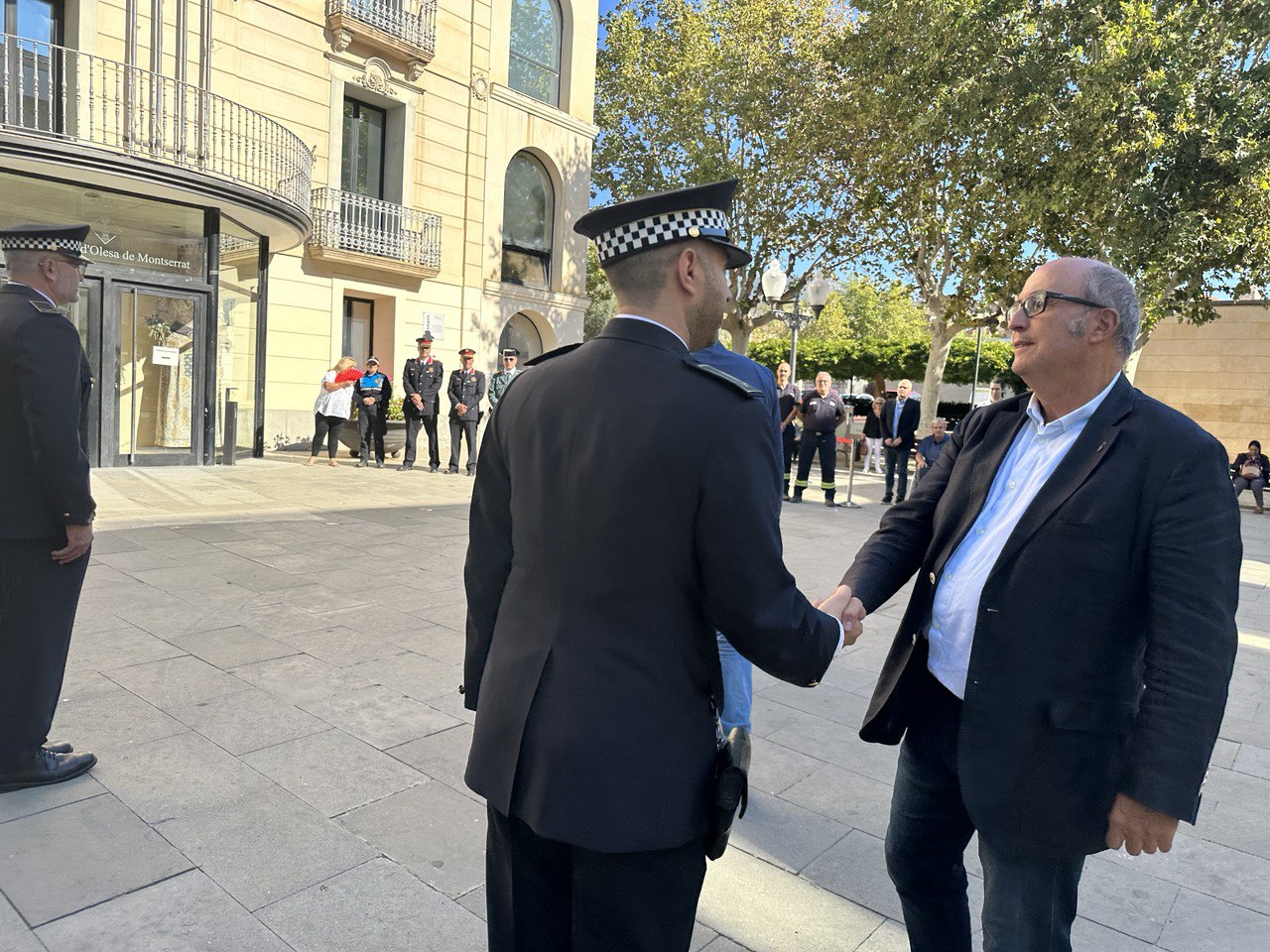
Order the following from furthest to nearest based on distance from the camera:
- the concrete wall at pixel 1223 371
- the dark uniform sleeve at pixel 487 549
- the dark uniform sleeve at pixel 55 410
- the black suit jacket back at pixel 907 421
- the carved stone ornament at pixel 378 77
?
1. the concrete wall at pixel 1223 371
2. the carved stone ornament at pixel 378 77
3. the black suit jacket back at pixel 907 421
4. the dark uniform sleeve at pixel 55 410
5. the dark uniform sleeve at pixel 487 549

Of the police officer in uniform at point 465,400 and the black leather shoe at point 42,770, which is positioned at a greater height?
the police officer in uniform at point 465,400

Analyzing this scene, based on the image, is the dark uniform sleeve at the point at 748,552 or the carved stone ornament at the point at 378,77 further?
the carved stone ornament at the point at 378,77

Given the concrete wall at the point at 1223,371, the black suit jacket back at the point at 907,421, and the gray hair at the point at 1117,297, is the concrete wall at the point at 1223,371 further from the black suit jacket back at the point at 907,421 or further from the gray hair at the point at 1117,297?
the gray hair at the point at 1117,297

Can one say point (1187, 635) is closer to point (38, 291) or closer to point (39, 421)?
point (39, 421)

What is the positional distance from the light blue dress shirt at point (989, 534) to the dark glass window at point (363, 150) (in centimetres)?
1767

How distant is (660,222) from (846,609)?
1.04 metres

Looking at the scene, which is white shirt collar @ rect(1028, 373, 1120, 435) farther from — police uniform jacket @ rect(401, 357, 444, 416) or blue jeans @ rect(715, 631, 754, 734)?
police uniform jacket @ rect(401, 357, 444, 416)

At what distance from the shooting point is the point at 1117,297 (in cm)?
202

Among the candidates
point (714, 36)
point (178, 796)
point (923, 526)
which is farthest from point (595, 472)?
point (714, 36)

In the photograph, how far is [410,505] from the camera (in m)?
10.8

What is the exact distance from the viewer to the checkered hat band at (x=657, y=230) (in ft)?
5.55

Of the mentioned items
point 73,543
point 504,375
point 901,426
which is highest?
point 504,375

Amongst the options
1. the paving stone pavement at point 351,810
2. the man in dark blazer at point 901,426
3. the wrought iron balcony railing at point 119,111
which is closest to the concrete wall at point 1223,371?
the man in dark blazer at point 901,426

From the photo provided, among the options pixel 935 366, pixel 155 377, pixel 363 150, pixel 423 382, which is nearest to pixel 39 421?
pixel 155 377
